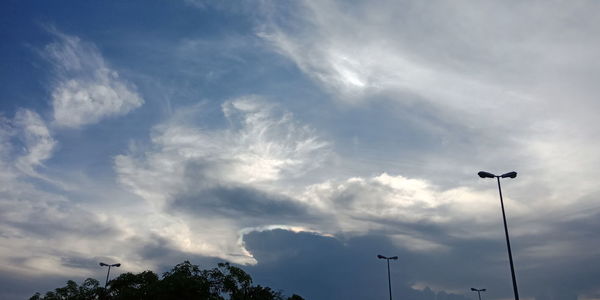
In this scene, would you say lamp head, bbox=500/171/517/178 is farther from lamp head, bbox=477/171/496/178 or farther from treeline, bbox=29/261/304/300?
treeline, bbox=29/261/304/300

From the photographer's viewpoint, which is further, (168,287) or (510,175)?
(168,287)

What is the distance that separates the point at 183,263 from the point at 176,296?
9.02m

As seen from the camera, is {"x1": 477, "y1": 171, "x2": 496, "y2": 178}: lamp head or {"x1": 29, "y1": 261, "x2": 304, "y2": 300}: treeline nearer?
{"x1": 477, "y1": 171, "x2": 496, "y2": 178}: lamp head

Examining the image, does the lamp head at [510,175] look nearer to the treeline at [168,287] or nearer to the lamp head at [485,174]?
the lamp head at [485,174]

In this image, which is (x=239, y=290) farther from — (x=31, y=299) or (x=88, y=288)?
(x=31, y=299)

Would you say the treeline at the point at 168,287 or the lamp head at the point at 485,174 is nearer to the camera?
the lamp head at the point at 485,174

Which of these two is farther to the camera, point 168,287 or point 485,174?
point 168,287

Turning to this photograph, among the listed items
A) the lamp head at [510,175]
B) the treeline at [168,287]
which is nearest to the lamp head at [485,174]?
the lamp head at [510,175]

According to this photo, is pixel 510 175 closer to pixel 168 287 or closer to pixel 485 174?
pixel 485 174

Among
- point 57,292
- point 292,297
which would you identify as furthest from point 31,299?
point 292,297

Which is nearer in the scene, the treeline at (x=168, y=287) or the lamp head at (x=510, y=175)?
the lamp head at (x=510, y=175)

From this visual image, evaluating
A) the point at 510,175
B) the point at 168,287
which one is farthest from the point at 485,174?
the point at 168,287

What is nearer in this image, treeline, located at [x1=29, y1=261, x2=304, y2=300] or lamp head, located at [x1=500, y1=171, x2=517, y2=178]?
lamp head, located at [x1=500, y1=171, x2=517, y2=178]

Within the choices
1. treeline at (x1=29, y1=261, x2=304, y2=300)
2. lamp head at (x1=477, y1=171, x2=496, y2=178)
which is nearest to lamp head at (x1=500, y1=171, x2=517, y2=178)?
lamp head at (x1=477, y1=171, x2=496, y2=178)
